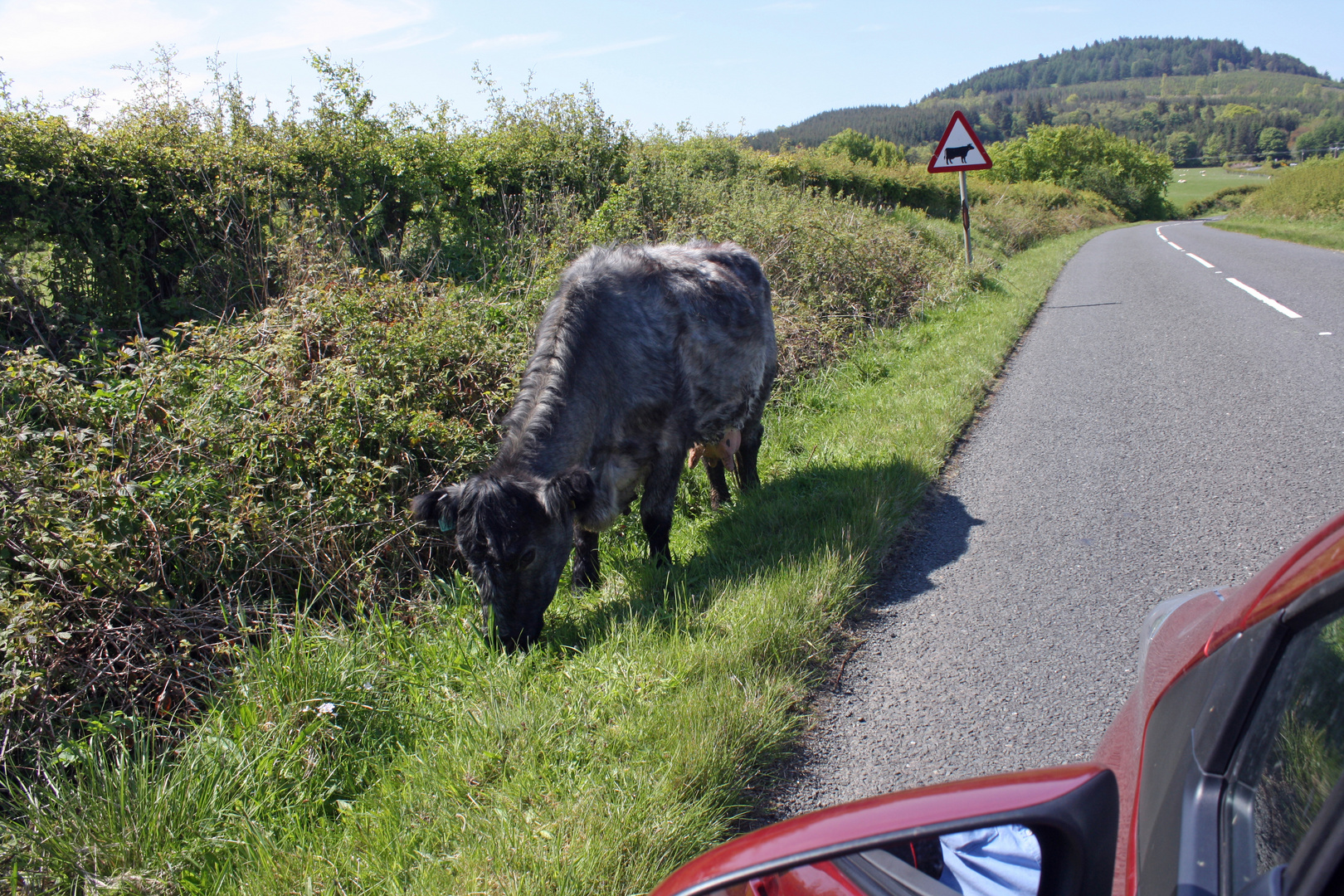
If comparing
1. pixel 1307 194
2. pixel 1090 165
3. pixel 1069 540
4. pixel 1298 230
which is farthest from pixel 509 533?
pixel 1090 165

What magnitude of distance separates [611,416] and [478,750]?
2348 mm

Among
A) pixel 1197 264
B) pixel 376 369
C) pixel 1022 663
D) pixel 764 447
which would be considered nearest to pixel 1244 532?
pixel 1022 663

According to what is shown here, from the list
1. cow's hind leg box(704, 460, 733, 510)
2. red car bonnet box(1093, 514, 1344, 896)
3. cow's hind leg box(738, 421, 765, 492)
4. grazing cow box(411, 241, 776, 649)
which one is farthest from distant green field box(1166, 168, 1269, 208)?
red car bonnet box(1093, 514, 1344, 896)

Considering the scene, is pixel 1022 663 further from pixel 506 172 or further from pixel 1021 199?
pixel 1021 199

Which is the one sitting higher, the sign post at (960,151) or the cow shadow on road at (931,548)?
the sign post at (960,151)

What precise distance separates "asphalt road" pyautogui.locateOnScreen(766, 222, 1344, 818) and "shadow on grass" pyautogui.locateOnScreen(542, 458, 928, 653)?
1.00ft

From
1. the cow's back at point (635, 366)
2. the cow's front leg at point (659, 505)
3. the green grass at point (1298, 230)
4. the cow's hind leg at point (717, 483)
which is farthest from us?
the green grass at point (1298, 230)

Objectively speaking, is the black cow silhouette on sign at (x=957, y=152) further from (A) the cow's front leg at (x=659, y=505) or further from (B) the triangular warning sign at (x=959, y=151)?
(A) the cow's front leg at (x=659, y=505)

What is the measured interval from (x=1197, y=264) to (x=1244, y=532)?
17.2m

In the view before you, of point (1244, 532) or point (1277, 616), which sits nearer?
point (1277, 616)

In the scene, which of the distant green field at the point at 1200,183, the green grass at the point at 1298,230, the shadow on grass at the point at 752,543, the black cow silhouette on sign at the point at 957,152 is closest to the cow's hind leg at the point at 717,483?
the shadow on grass at the point at 752,543

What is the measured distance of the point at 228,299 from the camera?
22.6 ft

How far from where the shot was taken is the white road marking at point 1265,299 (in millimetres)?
10156

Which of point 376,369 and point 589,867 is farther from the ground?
point 376,369
